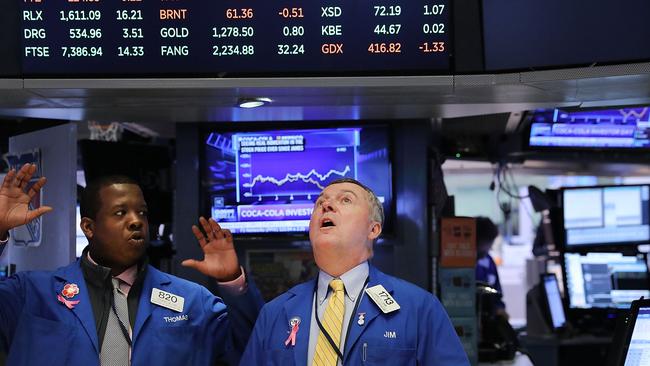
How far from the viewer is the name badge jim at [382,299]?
3.30 meters

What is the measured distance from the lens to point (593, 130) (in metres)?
7.44

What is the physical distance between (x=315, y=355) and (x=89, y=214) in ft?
3.55

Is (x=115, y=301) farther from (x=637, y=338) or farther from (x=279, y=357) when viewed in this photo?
(x=637, y=338)

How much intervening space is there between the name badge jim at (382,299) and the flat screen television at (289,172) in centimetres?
199

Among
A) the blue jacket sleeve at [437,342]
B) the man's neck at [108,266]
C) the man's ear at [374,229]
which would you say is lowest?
the blue jacket sleeve at [437,342]

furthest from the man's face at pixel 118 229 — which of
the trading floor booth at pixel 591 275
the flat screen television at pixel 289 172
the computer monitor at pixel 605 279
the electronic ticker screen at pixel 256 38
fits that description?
the computer monitor at pixel 605 279

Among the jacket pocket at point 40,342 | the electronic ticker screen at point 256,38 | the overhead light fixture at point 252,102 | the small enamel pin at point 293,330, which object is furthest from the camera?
the overhead light fixture at point 252,102

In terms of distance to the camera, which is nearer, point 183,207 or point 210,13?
point 210,13

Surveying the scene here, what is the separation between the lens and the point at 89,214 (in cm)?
369

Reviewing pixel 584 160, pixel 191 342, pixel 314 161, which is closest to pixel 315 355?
pixel 191 342

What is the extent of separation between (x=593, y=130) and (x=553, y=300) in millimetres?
1538

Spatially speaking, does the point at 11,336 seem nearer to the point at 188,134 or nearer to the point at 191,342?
the point at 191,342

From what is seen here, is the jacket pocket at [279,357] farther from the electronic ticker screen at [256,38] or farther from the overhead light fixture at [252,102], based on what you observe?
the overhead light fixture at [252,102]

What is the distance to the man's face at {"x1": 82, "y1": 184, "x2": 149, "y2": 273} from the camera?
3.59 metres
